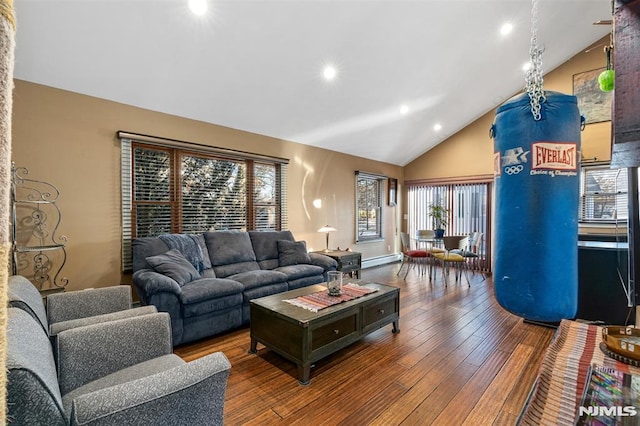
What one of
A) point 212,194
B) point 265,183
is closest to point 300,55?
point 265,183

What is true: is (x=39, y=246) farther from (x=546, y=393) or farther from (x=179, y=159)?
(x=546, y=393)

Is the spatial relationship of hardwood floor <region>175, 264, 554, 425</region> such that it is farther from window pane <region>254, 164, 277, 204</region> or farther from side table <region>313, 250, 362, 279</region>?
window pane <region>254, 164, 277, 204</region>

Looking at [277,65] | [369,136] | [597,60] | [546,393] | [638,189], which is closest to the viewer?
[546,393]

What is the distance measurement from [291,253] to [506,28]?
434 centimetres

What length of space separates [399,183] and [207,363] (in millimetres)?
6736

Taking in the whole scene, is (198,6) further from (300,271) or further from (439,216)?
(439,216)

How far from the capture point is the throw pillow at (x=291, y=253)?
162 inches

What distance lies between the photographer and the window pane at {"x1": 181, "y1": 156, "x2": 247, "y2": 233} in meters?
3.82

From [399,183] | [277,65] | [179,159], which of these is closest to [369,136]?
[399,183]

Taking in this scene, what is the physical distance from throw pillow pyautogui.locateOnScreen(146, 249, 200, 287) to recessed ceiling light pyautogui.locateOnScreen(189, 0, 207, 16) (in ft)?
7.67

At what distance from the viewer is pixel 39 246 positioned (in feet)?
9.09

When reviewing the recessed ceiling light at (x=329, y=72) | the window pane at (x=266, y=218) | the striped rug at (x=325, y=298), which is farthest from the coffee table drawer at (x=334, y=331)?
the recessed ceiling light at (x=329, y=72)

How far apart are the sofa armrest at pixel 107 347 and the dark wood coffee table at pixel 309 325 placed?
0.83 meters

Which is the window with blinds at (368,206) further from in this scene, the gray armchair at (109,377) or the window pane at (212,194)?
the gray armchair at (109,377)
